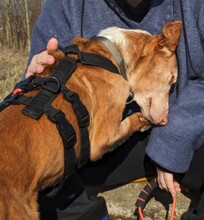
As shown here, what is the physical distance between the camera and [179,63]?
Result: 2889mm

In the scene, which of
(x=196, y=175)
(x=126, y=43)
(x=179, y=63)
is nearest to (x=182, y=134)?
(x=196, y=175)

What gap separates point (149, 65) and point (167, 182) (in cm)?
84

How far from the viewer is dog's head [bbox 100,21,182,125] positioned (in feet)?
9.43

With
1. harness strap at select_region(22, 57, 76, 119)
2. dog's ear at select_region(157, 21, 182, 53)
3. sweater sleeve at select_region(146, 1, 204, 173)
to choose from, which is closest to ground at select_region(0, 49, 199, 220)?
sweater sleeve at select_region(146, 1, 204, 173)

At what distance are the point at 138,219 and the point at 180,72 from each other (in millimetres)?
1137

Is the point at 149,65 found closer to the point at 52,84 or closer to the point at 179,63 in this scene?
the point at 179,63

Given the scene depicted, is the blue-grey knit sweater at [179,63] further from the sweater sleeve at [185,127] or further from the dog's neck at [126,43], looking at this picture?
the dog's neck at [126,43]

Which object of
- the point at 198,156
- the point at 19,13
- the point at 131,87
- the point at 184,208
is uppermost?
the point at 131,87

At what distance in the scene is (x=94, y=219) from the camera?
2.85m

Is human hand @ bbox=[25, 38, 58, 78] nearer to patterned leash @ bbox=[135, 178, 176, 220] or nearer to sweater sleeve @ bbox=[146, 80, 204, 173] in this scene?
sweater sleeve @ bbox=[146, 80, 204, 173]

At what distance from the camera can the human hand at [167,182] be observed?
292cm

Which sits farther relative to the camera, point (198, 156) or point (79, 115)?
point (198, 156)

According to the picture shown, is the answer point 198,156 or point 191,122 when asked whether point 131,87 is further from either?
point 198,156

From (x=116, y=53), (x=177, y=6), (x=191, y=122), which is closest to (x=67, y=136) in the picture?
(x=116, y=53)
